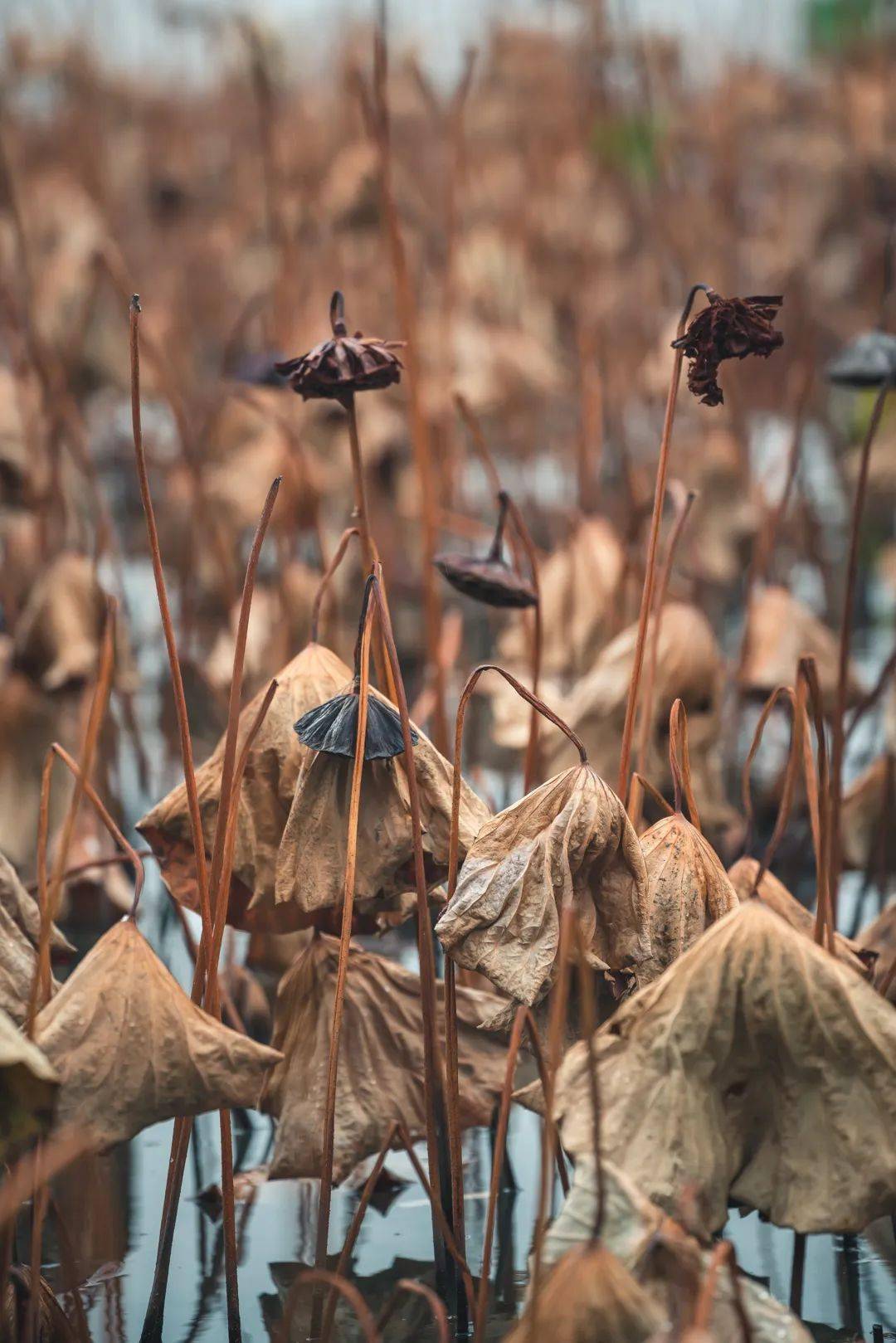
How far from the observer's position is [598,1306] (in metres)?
0.51

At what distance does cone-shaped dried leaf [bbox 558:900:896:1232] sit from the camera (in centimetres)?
58

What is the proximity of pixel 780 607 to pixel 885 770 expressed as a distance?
0.87ft

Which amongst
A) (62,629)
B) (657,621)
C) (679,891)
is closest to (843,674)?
(657,621)

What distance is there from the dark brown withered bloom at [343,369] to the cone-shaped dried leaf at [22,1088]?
1.02 ft

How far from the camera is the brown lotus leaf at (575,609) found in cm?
137

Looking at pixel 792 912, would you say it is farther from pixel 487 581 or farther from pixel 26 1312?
pixel 26 1312

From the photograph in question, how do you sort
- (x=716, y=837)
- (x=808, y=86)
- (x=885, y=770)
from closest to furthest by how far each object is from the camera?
(x=885, y=770), (x=716, y=837), (x=808, y=86)

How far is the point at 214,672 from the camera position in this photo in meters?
1.54

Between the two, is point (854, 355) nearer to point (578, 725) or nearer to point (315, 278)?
point (578, 725)

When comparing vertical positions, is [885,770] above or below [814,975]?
above

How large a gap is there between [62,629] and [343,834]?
2.15 feet

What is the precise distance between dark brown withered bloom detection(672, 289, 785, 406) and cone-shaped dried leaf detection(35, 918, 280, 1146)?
1.07 ft

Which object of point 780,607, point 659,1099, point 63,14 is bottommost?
point 659,1099

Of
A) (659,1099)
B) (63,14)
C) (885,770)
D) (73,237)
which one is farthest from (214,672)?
(63,14)
